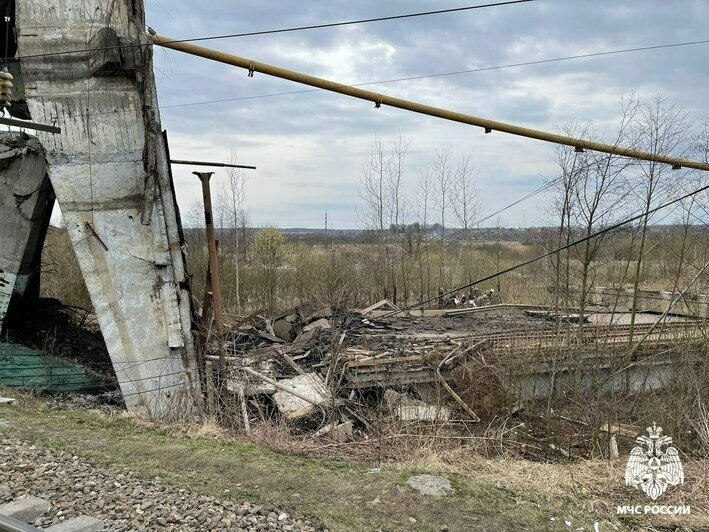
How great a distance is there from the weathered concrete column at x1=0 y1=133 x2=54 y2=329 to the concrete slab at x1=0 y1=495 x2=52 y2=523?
22.1 ft

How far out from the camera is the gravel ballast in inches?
156

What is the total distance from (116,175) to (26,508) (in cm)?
589

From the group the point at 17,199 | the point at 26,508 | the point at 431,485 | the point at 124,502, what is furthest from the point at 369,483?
the point at 17,199

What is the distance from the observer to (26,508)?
3.98 metres

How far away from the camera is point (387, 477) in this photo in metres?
5.01

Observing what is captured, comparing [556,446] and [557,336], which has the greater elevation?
[557,336]

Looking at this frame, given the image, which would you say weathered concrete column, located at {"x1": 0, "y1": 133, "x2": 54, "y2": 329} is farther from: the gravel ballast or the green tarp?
the gravel ballast

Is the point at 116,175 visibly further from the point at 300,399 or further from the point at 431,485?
the point at 431,485

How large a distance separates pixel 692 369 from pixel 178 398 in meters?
8.05

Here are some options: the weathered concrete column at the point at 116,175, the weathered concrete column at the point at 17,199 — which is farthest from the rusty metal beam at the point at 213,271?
the weathered concrete column at the point at 17,199

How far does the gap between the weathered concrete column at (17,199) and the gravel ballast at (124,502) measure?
5.85 metres

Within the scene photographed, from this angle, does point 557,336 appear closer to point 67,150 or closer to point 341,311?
point 341,311

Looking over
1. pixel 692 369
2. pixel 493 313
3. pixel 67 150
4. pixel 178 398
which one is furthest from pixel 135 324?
pixel 493 313

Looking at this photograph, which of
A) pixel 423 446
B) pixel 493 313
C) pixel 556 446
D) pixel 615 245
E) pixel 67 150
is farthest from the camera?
pixel 493 313
